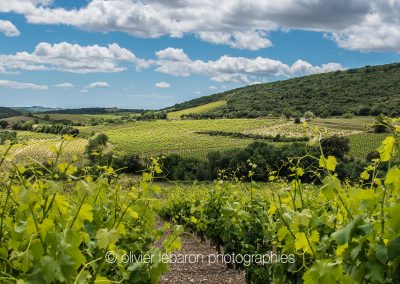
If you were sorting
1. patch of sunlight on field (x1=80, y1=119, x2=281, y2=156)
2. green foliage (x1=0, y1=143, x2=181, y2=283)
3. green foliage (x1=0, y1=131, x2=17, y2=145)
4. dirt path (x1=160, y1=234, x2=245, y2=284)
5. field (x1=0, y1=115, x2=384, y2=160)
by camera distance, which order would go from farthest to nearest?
patch of sunlight on field (x1=80, y1=119, x2=281, y2=156), field (x1=0, y1=115, x2=384, y2=160), dirt path (x1=160, y1=234, x2=245, y2=284), green foliage (x1=0, y1=131, x2=17, y2=145), green foliage (x1=0, y1=143, x2=181, y2=283)

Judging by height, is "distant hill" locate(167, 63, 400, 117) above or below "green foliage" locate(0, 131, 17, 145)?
above

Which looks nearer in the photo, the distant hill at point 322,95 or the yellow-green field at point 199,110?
the distant hill at point 322,95

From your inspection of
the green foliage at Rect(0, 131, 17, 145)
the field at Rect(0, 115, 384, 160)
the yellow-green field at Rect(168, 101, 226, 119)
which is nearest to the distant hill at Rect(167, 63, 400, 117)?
the yellow-green field at Rect(168, 101, 226, 119)

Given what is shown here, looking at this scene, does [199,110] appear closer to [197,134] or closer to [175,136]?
[197,134]

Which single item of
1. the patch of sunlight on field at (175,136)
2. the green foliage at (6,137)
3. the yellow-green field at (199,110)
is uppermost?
the yellow-green field at (199,110)

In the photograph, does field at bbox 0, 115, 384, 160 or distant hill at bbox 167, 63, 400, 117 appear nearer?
field at bbox 0, 115, 384, 160

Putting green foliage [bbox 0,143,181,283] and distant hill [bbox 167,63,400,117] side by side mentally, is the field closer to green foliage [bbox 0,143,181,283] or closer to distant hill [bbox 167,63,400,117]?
distant hill [bbox 167,63,400,117]

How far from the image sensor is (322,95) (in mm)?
128375

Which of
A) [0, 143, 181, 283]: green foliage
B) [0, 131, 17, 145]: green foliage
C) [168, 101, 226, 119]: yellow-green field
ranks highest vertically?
[168, 101, 226, 119]: yellow-green field

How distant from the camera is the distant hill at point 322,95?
359 ft

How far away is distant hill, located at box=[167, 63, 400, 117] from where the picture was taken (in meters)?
109

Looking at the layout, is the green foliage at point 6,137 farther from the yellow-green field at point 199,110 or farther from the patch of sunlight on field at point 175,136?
the yellow-green field at point 199,110

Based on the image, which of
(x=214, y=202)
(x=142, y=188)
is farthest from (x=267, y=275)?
(x=214, y=202)

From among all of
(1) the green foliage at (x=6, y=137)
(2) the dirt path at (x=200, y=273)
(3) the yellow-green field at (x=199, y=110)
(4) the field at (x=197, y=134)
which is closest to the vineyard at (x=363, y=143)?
(4) the field at (x=197, y=134)
